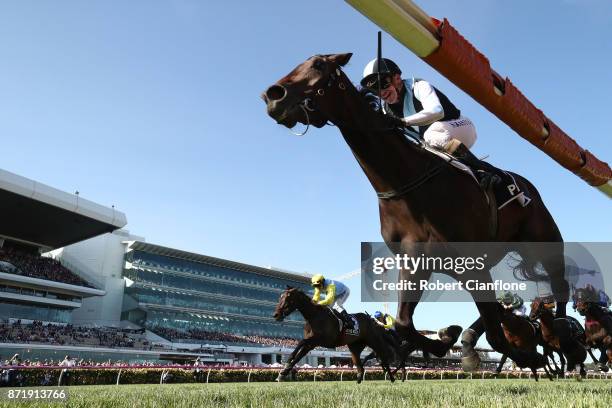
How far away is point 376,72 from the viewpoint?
4.20 m

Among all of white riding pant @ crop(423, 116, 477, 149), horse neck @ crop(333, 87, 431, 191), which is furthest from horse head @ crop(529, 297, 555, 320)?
horse neck @ crop(333, 87, 431, 191)

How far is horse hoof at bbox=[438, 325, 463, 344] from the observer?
443 centimetres

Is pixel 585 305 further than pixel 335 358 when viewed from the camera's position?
No

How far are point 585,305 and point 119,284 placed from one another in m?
62.8

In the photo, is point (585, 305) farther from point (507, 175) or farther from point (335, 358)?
point (335, 358)

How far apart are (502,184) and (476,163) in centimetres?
29

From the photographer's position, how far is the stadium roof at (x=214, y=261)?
65938mm

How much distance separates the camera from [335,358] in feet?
233

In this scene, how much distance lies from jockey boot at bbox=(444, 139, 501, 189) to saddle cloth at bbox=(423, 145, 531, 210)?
3cm

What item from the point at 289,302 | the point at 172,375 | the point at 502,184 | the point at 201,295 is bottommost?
the point at 172,375

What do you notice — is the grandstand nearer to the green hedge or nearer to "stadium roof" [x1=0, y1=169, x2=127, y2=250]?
"stadium roof" [x1=0, y1=169, x2=127, y2=250]

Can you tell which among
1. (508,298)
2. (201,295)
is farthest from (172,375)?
(201,295)

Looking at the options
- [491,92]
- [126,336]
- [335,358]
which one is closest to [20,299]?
[126,336]

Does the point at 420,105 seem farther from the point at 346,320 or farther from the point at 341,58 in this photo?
the point at 346,320
